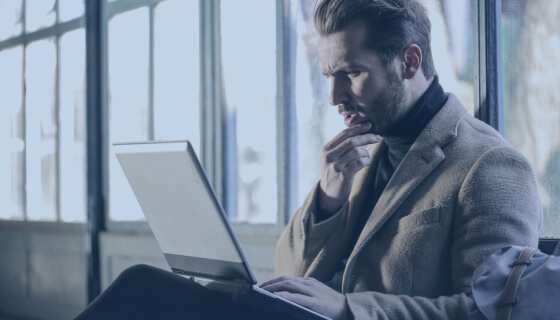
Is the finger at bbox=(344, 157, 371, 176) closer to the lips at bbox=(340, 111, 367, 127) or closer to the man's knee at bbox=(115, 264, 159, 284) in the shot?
the lips at bbox=(340, 111, 367, 127)

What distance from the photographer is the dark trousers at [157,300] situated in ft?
5.14

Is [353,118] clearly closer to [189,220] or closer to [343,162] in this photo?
[343,162]

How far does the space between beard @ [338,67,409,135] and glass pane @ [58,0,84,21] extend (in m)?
3.61

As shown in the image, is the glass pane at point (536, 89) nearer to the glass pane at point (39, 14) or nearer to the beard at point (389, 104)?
the beard at point (389, 104)

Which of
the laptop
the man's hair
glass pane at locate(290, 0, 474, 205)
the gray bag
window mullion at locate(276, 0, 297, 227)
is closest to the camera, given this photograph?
the gray bag

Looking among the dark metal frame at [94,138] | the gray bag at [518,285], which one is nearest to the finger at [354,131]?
the gray bag at [518,285]

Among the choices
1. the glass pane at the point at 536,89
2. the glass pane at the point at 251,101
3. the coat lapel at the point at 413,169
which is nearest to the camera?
the coat lapel at the point at 413,169

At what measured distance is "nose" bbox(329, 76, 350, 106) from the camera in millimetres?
1954

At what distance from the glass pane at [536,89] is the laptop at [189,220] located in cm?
129

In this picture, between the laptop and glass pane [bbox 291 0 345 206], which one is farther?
glass pane [bbox 291 0 345 206]

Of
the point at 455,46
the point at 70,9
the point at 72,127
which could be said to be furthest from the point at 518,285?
the point at 70,9

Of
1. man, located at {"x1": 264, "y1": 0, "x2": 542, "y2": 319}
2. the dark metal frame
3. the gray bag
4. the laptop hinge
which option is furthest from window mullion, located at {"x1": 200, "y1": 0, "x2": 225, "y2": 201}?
the gray bag

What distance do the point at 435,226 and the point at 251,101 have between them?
2.25 meters

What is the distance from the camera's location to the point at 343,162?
1.94 metres
